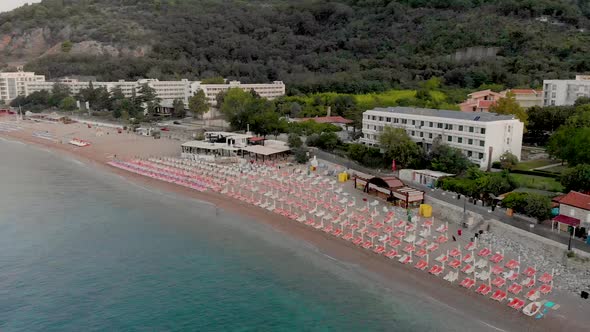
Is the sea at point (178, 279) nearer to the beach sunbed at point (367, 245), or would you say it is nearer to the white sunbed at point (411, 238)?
the beach sunbed at point (367, 245)

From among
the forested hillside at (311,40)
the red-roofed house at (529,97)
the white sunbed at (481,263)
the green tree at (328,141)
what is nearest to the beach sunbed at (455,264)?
the white sunbed at (481,263)

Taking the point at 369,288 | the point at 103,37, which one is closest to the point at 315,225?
the point at 369,288

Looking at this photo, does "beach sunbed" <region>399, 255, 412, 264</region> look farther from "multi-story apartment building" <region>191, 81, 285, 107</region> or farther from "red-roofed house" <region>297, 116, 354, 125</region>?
"multi-story apartment building" <region>191, 81, 285, 107</region>

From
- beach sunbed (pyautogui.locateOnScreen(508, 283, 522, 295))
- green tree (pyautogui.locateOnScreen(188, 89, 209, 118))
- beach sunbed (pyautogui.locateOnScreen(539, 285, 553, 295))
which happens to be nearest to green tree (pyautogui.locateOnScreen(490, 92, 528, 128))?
beach sunbed (pyautogui.locateOnScreen(539, 285, 553, 295))

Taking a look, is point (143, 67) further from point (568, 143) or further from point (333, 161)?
point (568, 143)

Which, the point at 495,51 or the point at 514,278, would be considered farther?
the point at 495,51

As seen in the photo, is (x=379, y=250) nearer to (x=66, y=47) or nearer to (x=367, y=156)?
(x=367, y=156)
